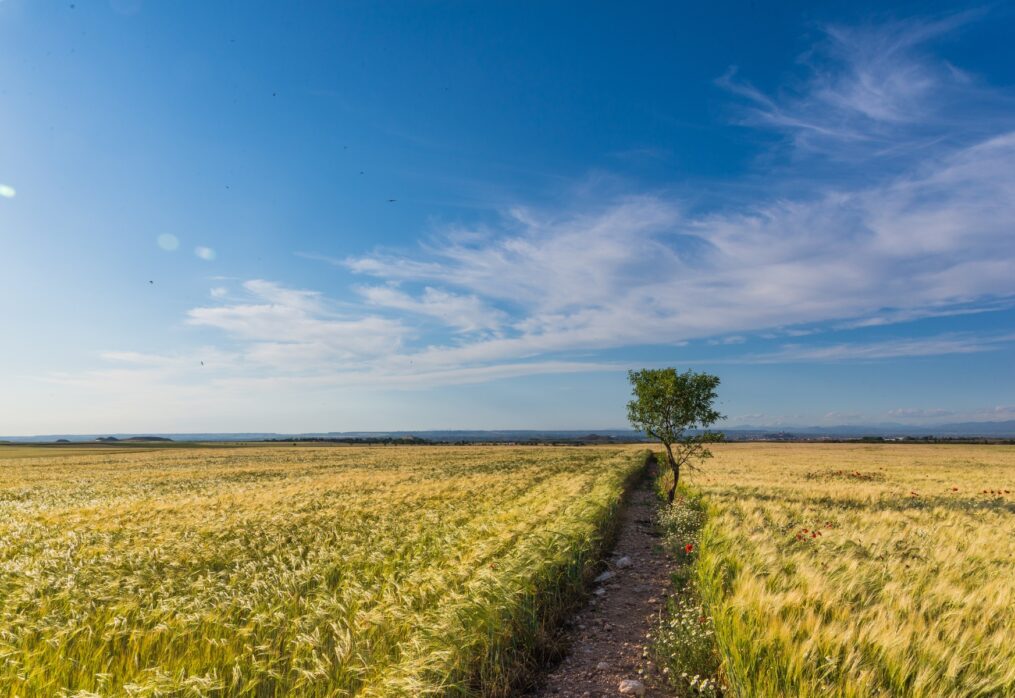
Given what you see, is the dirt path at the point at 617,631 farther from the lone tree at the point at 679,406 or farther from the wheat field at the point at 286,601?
the lone tree at the point at 679,406

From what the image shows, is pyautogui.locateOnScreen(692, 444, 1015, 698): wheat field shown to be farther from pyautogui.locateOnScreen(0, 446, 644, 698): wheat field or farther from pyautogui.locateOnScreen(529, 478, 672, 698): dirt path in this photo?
pyautogui.locateOnScreen(0, 446, 644, 698): wheat field

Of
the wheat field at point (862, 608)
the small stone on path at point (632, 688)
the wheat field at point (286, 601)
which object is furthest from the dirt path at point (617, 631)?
the wheat field at point (862, 608)

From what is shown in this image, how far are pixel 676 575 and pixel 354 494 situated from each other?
52.3 feet

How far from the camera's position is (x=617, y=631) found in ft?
23.9

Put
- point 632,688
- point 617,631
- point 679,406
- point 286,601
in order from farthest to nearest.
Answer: point 679,406, point 617,631, point 286,601, point 632,688

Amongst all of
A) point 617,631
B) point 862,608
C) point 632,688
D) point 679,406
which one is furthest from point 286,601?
point 679,406

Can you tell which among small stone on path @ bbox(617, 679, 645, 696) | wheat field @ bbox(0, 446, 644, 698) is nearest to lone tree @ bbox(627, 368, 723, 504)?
A: wheat field @ bbox(0, 446, 644, 698)

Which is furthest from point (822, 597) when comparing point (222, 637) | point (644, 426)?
point (644, 426)

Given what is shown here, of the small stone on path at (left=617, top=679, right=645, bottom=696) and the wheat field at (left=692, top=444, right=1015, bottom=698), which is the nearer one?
the wheat field at (left=692, top=444, right=1015, bottom=698)

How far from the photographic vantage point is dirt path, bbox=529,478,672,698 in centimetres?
568

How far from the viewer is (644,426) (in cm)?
2409

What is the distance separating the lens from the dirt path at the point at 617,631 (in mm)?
5680

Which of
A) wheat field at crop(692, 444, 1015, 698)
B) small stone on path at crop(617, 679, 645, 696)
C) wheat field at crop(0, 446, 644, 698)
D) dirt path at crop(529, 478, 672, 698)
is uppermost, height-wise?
wheat field at crop(692, 444, 1015, 698)

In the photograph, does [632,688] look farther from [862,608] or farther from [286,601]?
[286,601]
